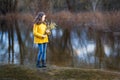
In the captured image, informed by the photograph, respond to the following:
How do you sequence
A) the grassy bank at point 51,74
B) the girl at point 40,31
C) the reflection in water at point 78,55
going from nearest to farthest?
the grassy bank at point 51,74 < the girl at point 40,31 < the reflection in water at point 78,55

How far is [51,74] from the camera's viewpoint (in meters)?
8.95

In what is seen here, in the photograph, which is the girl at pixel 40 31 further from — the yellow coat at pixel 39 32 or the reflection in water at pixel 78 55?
the reflection in water at pixel 78 55

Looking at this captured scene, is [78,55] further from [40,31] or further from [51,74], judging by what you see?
[51,74]

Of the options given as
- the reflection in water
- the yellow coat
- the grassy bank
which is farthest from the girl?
the reflection in water

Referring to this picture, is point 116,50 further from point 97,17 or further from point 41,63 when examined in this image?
point 97,17

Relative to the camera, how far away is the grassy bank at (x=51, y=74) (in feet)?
28.3

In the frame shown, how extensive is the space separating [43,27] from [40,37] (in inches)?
12.8

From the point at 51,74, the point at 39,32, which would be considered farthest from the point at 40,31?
the point at 51,74

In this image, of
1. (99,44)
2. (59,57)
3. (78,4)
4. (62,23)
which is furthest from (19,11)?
(59,57)

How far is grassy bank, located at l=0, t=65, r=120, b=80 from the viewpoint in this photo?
8.62m

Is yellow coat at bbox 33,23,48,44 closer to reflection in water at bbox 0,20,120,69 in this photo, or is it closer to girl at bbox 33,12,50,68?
girl at bbox 33,12,50,68

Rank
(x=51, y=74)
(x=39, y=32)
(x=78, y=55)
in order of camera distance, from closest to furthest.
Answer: (x=51, y=74)
(x=39, y=32)
(x=78, y=55)

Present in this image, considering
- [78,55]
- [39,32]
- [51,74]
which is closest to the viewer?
[51,74]

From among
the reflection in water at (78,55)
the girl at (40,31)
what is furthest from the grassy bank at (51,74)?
the reflection in water at (78,55)
